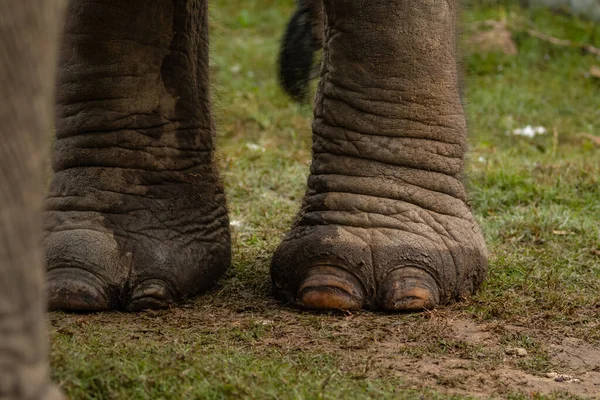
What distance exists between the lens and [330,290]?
255cm

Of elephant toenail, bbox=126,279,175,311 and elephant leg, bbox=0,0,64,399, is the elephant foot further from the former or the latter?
elephant leg, bbox=0,0,64,399

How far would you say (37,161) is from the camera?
4.00 ft

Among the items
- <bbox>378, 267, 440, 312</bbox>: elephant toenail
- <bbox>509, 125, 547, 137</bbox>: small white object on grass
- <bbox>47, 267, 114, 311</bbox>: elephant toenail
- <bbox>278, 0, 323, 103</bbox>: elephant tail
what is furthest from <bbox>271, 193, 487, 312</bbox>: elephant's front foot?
<bbox>509, 125, 547, 137</bbox>: small white object on grass

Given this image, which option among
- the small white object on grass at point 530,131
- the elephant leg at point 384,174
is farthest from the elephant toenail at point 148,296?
the small white object on grass at point 530,131

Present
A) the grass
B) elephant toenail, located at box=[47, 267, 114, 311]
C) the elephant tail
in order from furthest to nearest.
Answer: the elephant tail, elephant toenail, located at box=[47, 267, 114, 311], the grass

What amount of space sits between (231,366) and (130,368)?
0.21m

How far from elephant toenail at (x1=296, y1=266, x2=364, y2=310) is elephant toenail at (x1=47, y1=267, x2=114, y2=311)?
0.48 metres

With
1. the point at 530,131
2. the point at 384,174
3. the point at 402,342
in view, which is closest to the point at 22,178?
the point at 402,342

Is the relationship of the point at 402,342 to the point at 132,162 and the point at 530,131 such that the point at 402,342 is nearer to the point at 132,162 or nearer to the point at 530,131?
the point at 132,162

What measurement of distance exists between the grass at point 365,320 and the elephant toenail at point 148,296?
4 centimetres

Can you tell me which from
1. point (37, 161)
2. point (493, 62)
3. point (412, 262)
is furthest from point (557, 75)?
point (37, 161)

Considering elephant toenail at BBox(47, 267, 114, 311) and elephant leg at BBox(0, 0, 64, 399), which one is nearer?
elephant leg at BBox(0, 0, 64, 399)

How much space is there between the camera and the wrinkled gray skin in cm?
259

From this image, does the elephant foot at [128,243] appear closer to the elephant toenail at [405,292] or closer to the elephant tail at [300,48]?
the elephant toenail at [405,292]
